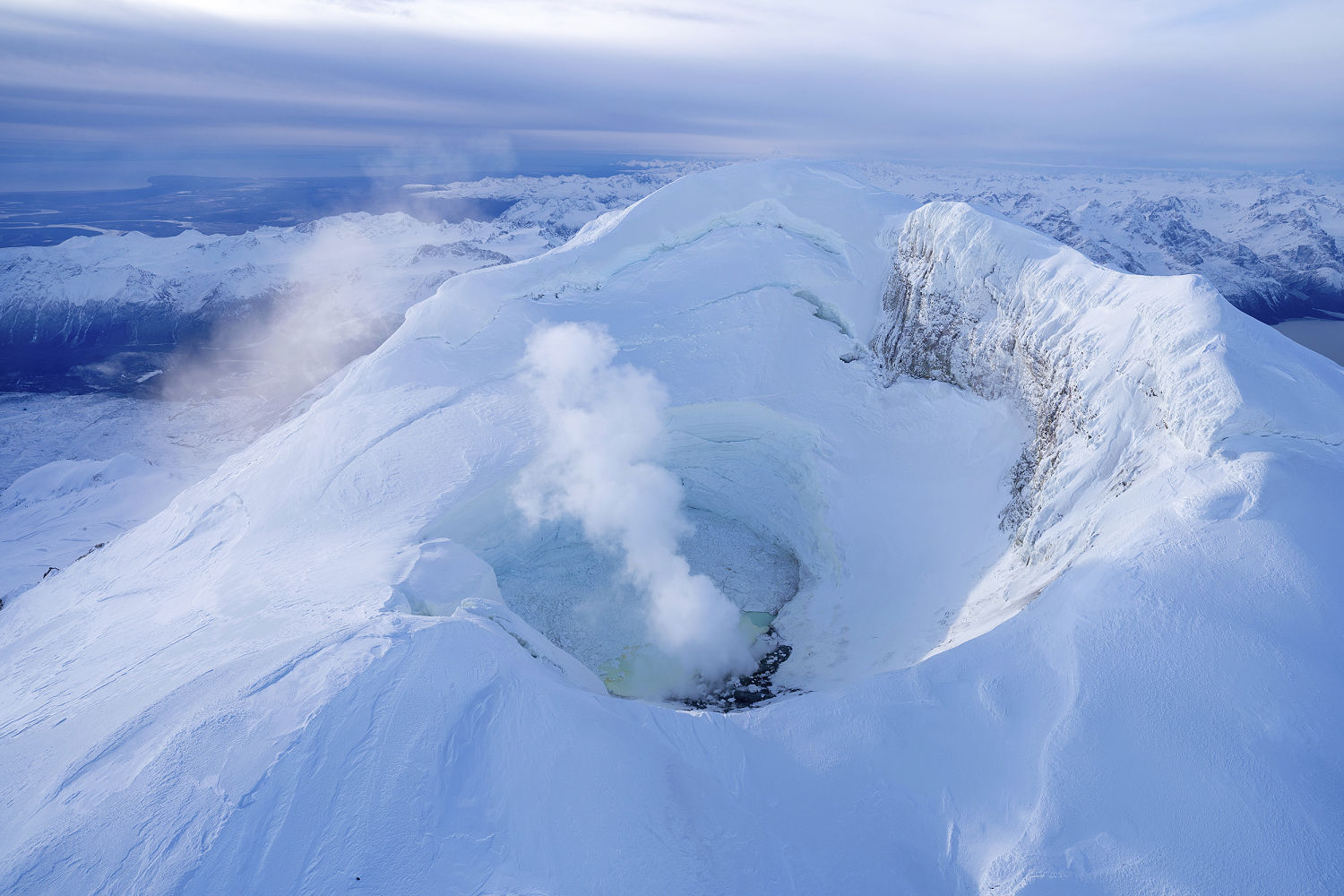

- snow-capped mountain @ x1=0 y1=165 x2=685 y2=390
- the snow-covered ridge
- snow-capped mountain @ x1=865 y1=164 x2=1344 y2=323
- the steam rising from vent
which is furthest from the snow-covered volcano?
snow-capped mountain @ x1=865 y1=164 x2=1344 y2=323

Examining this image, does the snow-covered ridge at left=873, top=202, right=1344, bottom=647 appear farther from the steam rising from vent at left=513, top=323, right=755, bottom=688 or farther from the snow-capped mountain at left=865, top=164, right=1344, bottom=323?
the snow-capped mountain at left=865, top=164, right=1344, bottom=323

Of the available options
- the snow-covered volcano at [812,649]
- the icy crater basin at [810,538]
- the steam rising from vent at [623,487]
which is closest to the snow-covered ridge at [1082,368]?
the snow-covered volcano at [812,649]

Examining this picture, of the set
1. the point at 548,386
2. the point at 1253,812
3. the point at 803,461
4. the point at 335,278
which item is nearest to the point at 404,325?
the point at 548,386

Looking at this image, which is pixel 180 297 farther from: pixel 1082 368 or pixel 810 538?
pixel 1082 368

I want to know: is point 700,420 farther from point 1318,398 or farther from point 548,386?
point 1318,398

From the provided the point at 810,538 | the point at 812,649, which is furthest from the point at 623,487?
the point at 812,649

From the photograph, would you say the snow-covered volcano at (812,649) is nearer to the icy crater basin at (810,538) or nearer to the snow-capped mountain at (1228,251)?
the icy crater basin at (810,538)
